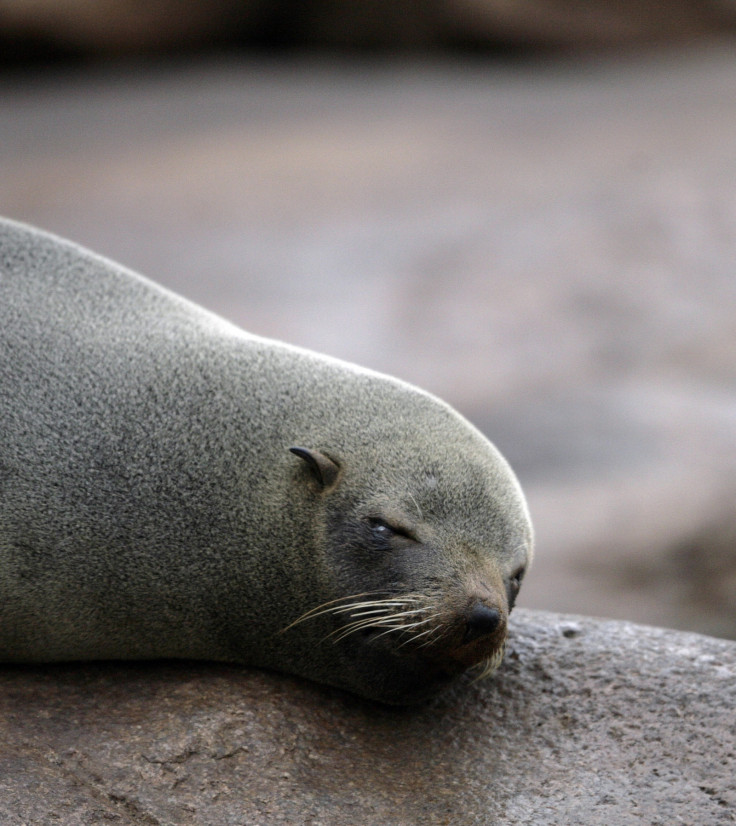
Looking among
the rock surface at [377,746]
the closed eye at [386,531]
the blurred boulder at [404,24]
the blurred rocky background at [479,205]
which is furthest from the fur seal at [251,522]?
the blurred boulder at [404,24]

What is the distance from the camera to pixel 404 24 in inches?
597

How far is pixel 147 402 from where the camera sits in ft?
10.8

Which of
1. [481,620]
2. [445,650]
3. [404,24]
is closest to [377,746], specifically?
[445,650]

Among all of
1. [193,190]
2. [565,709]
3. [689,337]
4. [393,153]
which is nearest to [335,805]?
[565,709]

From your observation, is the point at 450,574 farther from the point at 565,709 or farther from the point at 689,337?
the point at 689,337

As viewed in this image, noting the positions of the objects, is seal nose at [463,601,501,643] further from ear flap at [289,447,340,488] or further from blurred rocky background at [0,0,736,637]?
blurred rocky background at [0,0,736,637]

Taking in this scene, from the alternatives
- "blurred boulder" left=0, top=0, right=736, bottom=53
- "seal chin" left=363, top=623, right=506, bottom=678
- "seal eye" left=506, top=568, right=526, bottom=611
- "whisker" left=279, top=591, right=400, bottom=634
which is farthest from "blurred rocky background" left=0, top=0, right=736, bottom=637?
"whisker" left=279, top=591, right=400, bottom=634

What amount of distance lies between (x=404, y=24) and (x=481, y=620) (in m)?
13.5

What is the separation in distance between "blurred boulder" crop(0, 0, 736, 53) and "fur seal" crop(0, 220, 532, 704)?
12.1m

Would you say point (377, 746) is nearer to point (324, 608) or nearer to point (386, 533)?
point (324, 608)

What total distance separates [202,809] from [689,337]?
6.55m

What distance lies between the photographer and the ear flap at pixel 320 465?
308cm

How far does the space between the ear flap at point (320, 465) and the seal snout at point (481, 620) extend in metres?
0.52

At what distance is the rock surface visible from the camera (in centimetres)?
293
